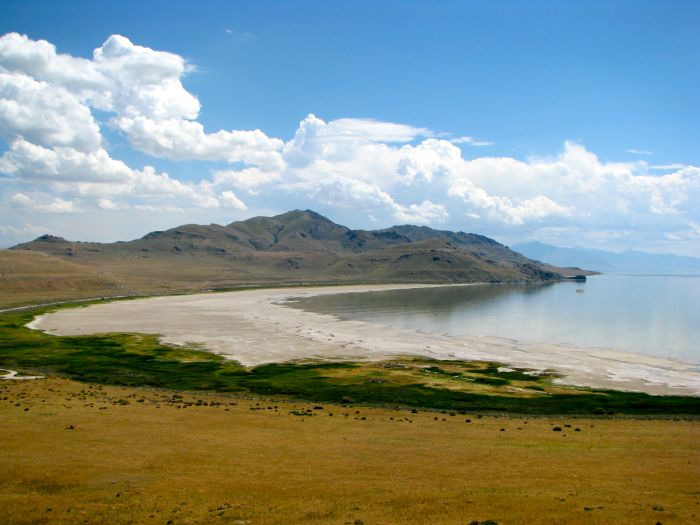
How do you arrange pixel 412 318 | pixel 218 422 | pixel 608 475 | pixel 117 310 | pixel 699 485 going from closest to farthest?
1. pixel 699 485
2. pixel 608 475
3. pixel 218 422
4. pixel 412 318
5. pixel 117 310

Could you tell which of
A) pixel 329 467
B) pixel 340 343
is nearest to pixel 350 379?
pixel 340 343

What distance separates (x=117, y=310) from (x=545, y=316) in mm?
124740

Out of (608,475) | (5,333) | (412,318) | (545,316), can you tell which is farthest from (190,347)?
(545,316)

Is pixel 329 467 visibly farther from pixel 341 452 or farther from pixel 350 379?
pixel 350 379

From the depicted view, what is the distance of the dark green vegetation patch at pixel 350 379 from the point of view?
56875mm

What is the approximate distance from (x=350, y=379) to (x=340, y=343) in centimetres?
3543

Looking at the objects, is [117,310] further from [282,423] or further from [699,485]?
[699,485]

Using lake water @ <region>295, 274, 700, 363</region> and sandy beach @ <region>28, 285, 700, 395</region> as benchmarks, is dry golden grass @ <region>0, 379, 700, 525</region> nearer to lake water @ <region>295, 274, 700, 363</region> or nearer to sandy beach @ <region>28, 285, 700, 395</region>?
sandy beach @ <region>28, 285, 700, 395</region>

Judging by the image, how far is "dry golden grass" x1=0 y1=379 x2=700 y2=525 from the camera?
80.6 ft

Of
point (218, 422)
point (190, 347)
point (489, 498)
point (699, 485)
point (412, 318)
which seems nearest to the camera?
point (489, 498)

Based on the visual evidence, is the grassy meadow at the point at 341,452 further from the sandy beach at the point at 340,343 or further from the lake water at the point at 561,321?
the lake water at the point at 561,321

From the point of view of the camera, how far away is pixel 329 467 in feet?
105

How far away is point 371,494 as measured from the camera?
88.7 ft

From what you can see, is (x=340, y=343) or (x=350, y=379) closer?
(x=350, y=379)
